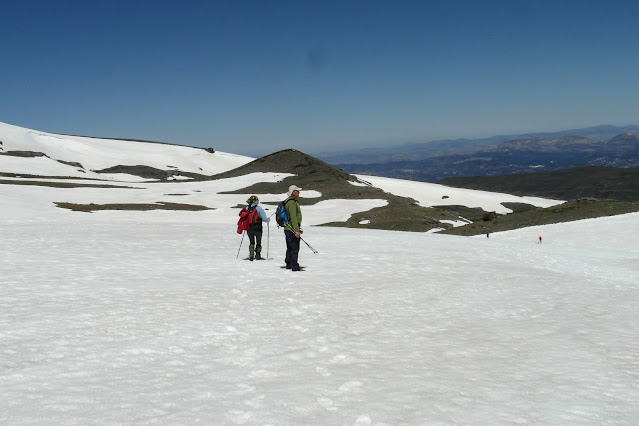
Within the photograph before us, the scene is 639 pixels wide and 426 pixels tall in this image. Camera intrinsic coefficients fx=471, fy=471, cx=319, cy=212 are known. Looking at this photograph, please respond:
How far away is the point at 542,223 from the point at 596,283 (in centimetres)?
2807

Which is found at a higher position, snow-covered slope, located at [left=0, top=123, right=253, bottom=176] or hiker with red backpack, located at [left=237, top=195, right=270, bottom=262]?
snow-covered slope, located at [left=0, top=123, right=253, bottom=176]

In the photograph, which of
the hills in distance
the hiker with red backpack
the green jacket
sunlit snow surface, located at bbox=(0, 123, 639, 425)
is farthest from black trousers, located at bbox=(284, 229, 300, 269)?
the hills in distance

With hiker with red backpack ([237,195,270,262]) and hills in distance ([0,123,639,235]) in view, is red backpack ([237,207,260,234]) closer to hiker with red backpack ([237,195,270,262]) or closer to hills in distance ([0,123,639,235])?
hiker with red backpack ([237,195,270,262])

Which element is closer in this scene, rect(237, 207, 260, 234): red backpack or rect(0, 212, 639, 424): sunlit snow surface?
rect(0, 212, 639, 424): sunlit snow surface

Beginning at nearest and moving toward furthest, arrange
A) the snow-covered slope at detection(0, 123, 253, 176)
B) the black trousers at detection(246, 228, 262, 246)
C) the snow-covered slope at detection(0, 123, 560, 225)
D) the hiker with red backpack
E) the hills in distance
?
the hiker with red backpack, the black trousers at detection(246, 228, 262, 246), the hills in distance, the snow-covered slope at detection(0, 123, 560, 225), the snow-covered slope at detection(0, 123, 253, 176)

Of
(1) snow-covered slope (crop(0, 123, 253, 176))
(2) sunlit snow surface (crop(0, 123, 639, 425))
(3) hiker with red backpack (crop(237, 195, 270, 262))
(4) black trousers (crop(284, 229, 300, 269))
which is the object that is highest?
(1) snow-covered slope (crop(0, 123, 253, 176))

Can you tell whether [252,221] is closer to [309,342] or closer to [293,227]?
[293,227]

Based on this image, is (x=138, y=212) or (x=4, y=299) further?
(x=138, y=212)

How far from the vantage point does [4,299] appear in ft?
38.2

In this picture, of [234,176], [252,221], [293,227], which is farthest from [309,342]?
[234,176]

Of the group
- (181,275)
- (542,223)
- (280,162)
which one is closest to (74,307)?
(181,275)

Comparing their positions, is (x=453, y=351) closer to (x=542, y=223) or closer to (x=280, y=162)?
(x=542, y=223)

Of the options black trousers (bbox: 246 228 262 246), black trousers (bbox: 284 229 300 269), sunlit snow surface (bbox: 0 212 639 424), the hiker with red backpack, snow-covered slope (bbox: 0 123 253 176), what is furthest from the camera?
snow-covered slope (bbox: 0 123 253 176)

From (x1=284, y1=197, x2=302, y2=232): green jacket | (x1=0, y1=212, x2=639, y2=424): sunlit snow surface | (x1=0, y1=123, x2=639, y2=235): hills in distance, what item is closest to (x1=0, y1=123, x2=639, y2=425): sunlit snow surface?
(x1=0, y1=212, x2=639, y2=424): sunlit snow surface
